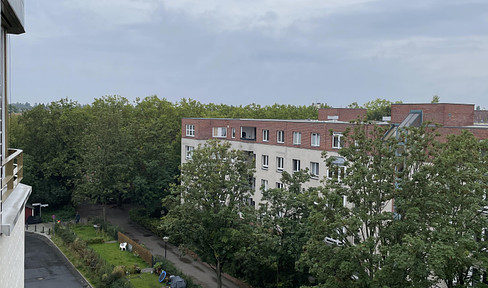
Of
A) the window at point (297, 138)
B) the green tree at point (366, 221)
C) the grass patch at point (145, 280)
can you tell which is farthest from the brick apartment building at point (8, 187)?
the window at point (297, 138)

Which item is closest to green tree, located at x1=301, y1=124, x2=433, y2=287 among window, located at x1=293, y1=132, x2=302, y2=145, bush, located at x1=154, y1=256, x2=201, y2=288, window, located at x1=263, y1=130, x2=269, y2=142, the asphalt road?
bush, located at x1=154, y1=256, x2=201, y2=288

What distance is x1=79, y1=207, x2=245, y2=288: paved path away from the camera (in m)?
35.4

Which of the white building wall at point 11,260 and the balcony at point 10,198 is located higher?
the balcony at point 10,198

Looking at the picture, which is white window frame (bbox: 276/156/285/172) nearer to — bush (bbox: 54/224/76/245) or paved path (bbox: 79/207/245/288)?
paved path (bbox: 79/207/245/288)

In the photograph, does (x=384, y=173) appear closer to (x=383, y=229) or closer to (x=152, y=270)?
(x=383, y=229)

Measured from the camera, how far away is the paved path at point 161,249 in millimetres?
35375

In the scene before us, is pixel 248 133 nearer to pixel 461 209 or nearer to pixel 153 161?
pixel 153 161

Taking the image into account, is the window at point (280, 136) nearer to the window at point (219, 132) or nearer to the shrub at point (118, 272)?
the window at point (219, 132)

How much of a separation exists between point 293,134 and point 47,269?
2207cm

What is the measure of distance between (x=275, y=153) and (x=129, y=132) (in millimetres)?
20256

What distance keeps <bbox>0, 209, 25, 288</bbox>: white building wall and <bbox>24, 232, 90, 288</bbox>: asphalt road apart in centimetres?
2622

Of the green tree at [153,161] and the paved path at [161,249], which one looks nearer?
the paved path at [161,249]

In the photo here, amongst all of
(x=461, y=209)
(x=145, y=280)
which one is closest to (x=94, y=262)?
(x=145, y=280)

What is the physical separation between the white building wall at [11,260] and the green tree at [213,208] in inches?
759
